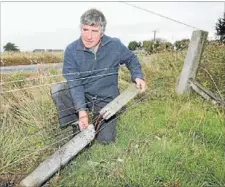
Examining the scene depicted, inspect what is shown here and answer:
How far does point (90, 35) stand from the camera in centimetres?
453

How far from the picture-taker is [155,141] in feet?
15.6

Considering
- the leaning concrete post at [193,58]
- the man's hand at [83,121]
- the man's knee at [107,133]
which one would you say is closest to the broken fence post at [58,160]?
the man's hand at [83,121]

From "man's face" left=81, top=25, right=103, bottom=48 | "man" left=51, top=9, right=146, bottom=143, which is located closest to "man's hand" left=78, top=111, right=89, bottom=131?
"man" left=51, top=9, right=146, bottom=143

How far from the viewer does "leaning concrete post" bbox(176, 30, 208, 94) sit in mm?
6523

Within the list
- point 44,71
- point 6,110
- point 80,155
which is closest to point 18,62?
point 44,71

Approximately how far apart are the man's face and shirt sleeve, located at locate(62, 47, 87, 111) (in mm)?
258

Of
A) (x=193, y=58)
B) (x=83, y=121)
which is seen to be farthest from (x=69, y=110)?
(x=193, y=58)

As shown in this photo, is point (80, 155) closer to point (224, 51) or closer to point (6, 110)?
point (6, 110)

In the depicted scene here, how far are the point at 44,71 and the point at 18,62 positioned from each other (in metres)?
22.0

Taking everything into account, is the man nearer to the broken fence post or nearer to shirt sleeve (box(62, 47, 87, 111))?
Answer: shirt sleeve (box(62, 47, 87, 111))

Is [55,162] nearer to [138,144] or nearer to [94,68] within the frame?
[138,144]

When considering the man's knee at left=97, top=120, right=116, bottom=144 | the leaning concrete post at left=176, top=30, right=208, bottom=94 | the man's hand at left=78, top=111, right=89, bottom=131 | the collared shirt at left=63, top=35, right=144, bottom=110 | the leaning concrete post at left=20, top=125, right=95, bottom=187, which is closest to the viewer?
the leaning concrete post at left=20, top=125, right=95, bottom=187

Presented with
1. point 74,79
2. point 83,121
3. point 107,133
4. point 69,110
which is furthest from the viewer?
point 69,110

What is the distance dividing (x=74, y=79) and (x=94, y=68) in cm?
36
